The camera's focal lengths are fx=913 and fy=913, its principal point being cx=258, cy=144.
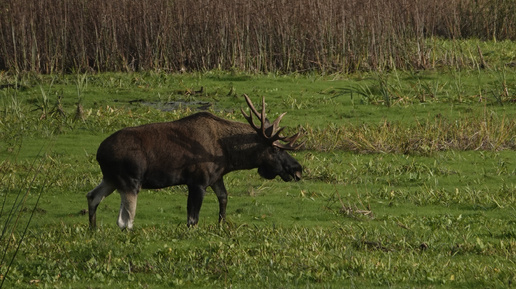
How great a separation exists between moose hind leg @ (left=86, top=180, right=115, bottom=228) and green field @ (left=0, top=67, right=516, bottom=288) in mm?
256

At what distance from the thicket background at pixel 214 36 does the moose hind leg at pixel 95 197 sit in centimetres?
1004

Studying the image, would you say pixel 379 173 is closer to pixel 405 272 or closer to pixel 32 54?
pixel 405 272

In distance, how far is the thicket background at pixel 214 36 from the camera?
66.2 ft

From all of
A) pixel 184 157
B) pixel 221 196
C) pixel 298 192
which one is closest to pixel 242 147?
pixel 221 196

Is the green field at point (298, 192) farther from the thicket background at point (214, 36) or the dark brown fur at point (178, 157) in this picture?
the thicket background at point (214, 36)

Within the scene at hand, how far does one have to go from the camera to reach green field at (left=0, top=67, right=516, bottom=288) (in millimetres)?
8156

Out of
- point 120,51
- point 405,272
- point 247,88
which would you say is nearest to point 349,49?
point 247,88

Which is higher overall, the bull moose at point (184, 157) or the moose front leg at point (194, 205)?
the bull moose at point (184, 157)

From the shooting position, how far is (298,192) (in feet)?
39.9

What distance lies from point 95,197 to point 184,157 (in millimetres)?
1093

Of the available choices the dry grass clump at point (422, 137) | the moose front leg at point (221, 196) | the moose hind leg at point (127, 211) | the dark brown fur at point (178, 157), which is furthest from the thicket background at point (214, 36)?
the moose hind leg at point (127, 211)

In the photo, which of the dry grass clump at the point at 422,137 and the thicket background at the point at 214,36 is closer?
the dry grass clump at the point at 422,137

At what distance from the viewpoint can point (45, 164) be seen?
1359 cm

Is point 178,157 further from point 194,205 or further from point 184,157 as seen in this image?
point 194,205
